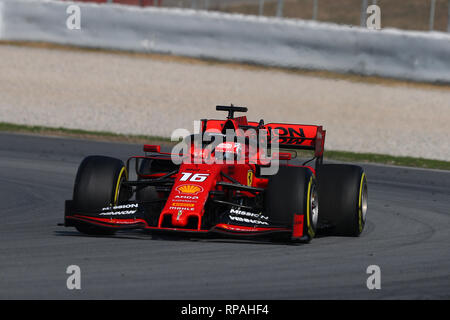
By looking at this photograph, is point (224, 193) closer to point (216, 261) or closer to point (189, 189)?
point (189, 189)

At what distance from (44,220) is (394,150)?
11362mm

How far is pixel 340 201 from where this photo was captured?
9.82 metres

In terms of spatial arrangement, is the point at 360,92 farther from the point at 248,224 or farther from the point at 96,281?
the point at 96,281

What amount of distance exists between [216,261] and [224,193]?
56.4 inches

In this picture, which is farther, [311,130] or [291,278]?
[311,130]

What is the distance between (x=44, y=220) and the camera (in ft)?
33.6

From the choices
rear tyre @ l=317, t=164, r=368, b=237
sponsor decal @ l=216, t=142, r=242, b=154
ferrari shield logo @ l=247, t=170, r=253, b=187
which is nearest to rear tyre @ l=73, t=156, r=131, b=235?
sponsor decal @ l=216, t=142, r=242, b=154

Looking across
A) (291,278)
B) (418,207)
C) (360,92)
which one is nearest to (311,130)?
(418,207)

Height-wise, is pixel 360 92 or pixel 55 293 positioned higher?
pixel 360 92

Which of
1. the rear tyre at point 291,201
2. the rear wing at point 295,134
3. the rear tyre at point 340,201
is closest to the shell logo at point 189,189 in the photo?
the rear tyre at point 291,201

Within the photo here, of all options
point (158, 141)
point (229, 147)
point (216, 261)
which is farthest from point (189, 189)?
point (158, 141)

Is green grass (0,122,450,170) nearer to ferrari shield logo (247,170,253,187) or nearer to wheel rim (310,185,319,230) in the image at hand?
ferrari shield logo (247,170,253,187)

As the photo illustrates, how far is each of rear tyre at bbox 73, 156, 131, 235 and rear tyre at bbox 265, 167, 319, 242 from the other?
4.88 feet
